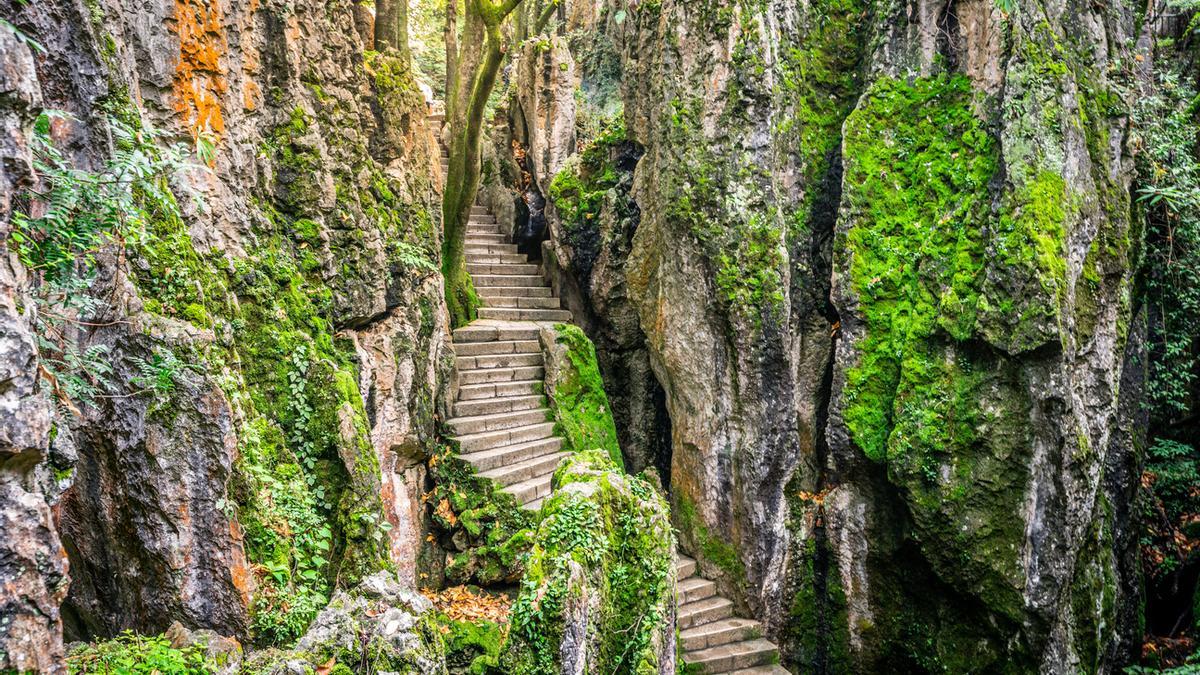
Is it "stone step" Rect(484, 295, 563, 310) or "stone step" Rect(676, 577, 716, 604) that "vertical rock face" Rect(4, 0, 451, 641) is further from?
"stone step" Rect(676, 577, 716, 604)

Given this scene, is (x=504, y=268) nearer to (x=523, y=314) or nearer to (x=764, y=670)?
(x=523, y=314)

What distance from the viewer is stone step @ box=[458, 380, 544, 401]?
9742mm

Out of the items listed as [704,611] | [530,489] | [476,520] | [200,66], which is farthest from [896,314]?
[200,66]

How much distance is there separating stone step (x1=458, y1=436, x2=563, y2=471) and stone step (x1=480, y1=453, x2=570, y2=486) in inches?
2.3

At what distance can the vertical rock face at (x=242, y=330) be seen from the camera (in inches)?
160

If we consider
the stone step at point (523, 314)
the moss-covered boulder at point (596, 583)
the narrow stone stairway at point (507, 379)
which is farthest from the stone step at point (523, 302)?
the moss-covered boulder at point (596, 583)

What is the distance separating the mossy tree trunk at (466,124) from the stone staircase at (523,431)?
2.57ft

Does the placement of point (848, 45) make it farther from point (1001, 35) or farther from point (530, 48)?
point (530, 48)

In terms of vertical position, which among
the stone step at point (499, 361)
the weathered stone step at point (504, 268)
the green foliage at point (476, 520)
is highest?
the weathered stone step at point (504, 268)

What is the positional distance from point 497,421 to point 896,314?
557cm

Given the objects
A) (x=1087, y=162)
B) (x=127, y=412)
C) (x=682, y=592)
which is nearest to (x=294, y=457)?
(x=127, y=412)

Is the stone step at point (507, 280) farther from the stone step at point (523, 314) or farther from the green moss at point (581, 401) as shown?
the green moss at point (581, 401)

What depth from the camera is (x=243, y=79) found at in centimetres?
598

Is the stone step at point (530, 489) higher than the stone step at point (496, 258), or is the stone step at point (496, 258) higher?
the stone step at point (496, 258)
